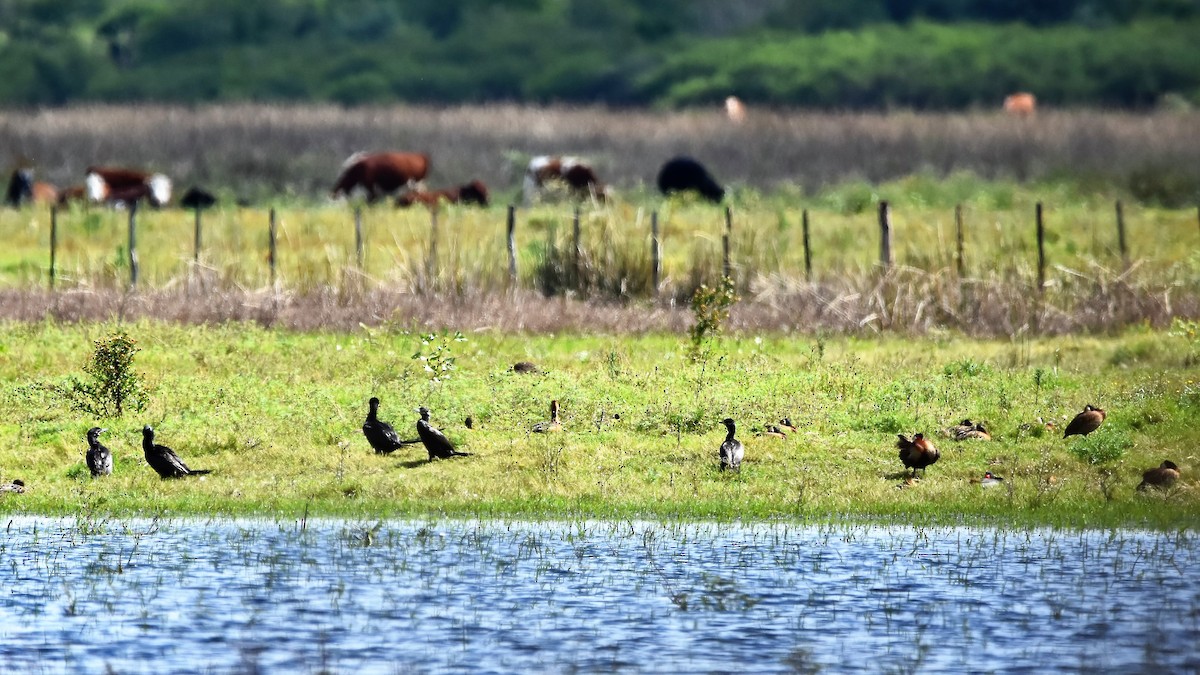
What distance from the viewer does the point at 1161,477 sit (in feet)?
58.7

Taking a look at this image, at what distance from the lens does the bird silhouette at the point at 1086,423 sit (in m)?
19.6

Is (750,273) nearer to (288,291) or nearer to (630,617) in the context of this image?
(288,291)

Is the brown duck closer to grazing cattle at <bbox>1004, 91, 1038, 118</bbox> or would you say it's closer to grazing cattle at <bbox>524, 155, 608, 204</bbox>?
grazing cattle at <bbox>524, 155, 608, 204</bbox>

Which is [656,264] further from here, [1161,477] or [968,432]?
[1161,477]

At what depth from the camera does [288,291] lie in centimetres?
2855

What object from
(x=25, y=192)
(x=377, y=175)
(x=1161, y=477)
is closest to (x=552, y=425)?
(x=1161, y=477)

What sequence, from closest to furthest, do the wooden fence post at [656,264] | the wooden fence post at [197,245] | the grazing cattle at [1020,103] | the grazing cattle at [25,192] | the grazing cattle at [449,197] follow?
the wooden fence post at [656,264], the wooden fence post at [197,245], the grazing cattle at [449,197], the grazing cattle at [25,192], the grazing cattle at [1020,103]

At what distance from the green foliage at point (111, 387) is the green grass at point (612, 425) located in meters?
0.22

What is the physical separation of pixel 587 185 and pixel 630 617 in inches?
1220

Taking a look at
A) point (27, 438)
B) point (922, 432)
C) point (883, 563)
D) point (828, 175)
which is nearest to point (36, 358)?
point (27, 438)

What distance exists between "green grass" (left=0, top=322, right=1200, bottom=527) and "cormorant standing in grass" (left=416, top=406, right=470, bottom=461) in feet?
0.37

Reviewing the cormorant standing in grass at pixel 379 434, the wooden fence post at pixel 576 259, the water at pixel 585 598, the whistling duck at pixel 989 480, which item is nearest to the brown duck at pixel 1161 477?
the whistling duck at pixel 989 480

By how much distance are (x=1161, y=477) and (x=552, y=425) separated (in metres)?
5.85

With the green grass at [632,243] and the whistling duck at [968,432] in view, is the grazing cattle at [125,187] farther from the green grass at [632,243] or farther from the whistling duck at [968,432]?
the whistling duck at [968,432]
